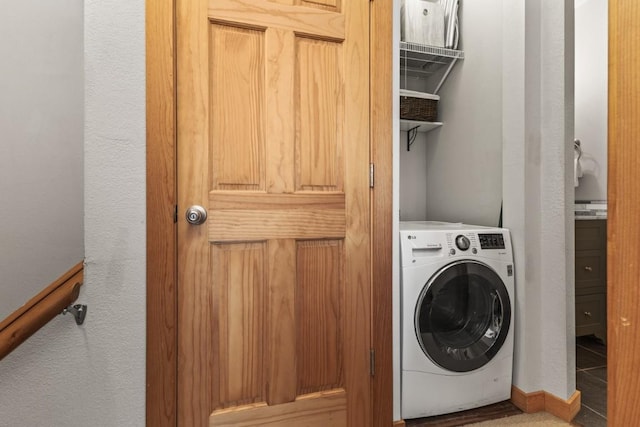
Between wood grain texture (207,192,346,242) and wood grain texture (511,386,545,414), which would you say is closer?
wood grain texture (207,192,346,242)

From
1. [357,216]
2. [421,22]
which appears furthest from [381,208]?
[421,22]

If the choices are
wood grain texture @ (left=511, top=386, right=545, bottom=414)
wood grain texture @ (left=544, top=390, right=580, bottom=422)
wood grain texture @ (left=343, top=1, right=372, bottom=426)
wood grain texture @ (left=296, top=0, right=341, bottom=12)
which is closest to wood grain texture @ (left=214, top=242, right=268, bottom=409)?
wood grain texture @ (left=343, top=1, right=372, bottom=426)

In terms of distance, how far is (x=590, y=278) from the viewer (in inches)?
91.4

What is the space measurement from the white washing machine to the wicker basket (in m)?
0.98

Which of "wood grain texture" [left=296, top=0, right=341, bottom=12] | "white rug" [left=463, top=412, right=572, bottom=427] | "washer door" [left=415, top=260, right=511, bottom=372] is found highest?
"wood grain texture" [left=296, top=0, right=341, bottom=12]

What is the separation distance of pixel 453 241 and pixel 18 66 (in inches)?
69.8

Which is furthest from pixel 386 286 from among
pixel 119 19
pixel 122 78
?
pixel 119 19

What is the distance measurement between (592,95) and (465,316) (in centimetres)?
236

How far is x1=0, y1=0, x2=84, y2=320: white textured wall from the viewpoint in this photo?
35.6 inches

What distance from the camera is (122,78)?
1.08m

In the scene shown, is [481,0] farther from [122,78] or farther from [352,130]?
[122,78]

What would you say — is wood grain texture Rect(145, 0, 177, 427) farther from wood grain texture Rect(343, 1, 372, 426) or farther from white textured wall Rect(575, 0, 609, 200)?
white textured wall Rect(575, 0, 609, 200)

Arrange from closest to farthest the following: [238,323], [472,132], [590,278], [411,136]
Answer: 1. [238,323]
2. [472,132]
3. [590,278]
4. [411,136]

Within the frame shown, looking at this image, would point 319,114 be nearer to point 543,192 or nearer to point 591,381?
point 543,192
